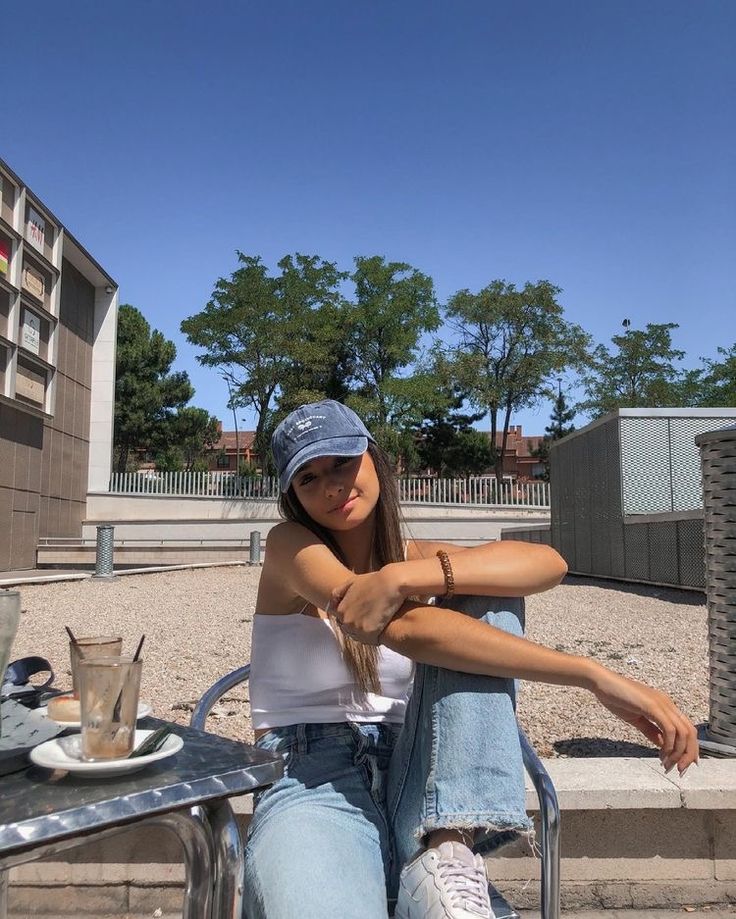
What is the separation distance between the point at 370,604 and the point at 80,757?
0.57 m

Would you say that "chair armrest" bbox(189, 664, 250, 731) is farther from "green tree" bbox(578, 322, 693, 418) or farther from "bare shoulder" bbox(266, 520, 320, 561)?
"green tree" bbox(578, 322, 693, 418)

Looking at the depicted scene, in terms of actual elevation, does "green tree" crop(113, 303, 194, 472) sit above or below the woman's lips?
above

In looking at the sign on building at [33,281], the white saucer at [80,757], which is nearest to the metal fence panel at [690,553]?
the white saucer at [80,757]

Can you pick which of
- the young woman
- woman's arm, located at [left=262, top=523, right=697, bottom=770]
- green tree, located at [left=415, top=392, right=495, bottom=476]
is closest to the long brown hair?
the young woman

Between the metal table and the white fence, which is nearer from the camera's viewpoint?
the metal table

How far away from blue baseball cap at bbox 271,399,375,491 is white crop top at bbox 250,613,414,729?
32 centimetres

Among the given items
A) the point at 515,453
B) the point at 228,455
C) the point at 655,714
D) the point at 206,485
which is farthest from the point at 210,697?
the point at 515,453

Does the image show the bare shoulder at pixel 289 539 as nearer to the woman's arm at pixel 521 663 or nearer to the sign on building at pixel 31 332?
the woman's arm at pixel 521 663

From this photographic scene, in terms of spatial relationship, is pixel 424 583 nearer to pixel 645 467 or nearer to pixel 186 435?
pixel 645 467

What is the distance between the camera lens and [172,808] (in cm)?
93

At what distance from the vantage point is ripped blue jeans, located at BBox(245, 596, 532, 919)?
4.05ft

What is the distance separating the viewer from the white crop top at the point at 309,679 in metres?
1.56

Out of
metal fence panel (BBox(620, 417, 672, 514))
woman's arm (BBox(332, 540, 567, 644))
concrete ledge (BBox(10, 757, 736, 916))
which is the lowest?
concrete ledge (BBox(10, 757, 736, 916))

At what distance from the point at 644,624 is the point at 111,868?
5.50 metres
